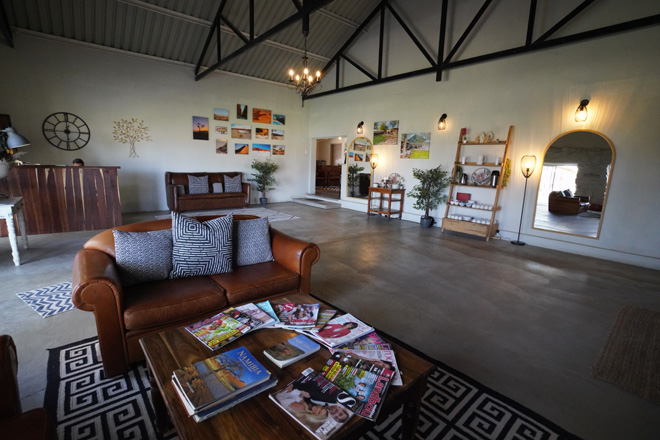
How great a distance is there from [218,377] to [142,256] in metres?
1.39

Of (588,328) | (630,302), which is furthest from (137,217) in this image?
(630,302)

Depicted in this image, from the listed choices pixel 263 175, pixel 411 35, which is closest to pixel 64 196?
pixel 263 175

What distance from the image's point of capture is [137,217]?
6.78 m

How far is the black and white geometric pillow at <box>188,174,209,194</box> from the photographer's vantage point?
751 centimetres

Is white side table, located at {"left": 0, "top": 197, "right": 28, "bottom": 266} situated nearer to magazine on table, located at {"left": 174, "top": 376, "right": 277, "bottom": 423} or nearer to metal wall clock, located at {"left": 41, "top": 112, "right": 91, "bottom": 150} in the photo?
metal wall clock, located at {"left": 41, "top": 112, "right": 91, "bottom": 150}

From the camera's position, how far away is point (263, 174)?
8.96m

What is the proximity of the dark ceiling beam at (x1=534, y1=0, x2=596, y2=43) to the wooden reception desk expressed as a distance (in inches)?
295

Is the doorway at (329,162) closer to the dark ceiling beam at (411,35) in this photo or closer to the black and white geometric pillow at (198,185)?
the black and white geometric pillow at (198,185)

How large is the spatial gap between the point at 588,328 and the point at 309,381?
275 centimetres

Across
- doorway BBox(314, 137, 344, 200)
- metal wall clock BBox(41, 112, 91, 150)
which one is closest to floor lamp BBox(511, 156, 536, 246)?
doorway BBox(314, 137, 344, 200)

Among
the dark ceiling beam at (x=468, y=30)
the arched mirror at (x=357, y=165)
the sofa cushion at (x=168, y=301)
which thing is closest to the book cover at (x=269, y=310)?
the sofa cushion at (x=168, y=301)

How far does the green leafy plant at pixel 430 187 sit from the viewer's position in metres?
6.50

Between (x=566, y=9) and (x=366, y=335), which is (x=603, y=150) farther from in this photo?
(x=366, y=335)

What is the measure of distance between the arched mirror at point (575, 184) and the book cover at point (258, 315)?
18.0 ft
